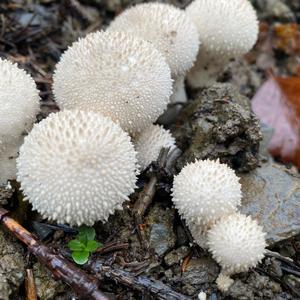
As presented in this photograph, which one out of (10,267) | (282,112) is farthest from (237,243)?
(282,112)

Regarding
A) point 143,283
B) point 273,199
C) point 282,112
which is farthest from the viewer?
point 282,112

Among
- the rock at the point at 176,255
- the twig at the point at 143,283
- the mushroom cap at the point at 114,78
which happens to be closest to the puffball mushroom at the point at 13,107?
the mushroom cap at the point at 114,78

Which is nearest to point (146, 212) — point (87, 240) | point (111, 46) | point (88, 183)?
point (87, 240)

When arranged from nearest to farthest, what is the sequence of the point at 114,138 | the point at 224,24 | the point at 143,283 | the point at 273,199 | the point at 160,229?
the point at 114,138 < the point at 143,283 < the point at 160,229 < the point at 273,199 < the point at 224,24

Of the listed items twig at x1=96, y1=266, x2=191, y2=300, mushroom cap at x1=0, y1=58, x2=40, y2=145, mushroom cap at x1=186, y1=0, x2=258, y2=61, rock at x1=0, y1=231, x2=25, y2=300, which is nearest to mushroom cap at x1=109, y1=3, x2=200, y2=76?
mushroom cap at x1=186, y1=0, x2=258, y2=61

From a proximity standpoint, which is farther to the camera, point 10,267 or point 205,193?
point 10,267

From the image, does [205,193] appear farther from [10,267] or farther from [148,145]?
[10,267]

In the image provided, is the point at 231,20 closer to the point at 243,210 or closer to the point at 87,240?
the point at 243,210

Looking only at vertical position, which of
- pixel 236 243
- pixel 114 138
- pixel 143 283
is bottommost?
pixel 143 283
